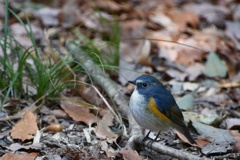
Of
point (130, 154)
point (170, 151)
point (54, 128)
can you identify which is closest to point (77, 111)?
point (54, 128)

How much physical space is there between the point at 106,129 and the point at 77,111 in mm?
504

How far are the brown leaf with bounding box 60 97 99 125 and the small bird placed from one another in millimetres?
823

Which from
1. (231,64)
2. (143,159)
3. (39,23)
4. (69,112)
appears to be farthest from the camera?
(39,23)

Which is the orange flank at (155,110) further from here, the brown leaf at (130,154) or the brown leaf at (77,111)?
the brown leaf at (77,111)

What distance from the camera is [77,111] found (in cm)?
580

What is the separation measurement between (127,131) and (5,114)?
1382 millimetres

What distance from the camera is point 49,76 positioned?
5555 mm

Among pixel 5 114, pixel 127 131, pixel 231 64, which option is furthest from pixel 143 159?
pixel 231 64

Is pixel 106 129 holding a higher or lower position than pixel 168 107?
lower

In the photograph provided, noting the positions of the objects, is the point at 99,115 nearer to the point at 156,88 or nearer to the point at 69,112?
the point at 69,112

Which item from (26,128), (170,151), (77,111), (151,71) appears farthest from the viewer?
(151,71)

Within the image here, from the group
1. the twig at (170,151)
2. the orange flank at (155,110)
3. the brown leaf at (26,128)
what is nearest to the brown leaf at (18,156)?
Answer: the brown leaf at (26,128)

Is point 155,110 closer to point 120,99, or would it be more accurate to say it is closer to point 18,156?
point 120,99

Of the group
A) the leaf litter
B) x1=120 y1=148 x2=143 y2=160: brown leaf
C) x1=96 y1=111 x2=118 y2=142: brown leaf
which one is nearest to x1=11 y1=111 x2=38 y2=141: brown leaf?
the leaf litter
